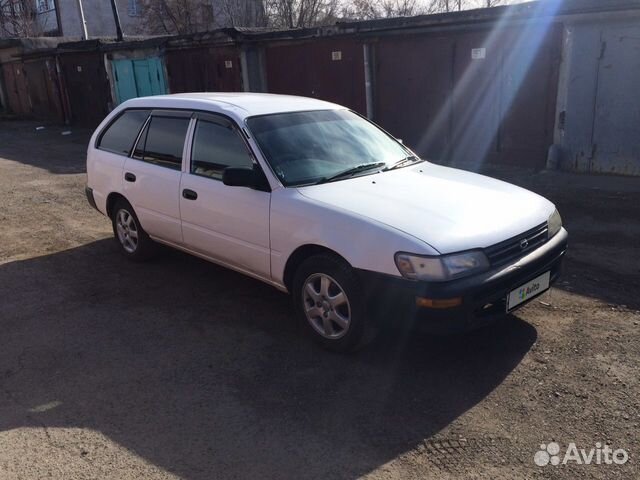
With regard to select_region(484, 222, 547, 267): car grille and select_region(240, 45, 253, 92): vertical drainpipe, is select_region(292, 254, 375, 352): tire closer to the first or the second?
select_region(484, 222, 547, 267): car grille

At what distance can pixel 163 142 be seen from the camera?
5.10 meters

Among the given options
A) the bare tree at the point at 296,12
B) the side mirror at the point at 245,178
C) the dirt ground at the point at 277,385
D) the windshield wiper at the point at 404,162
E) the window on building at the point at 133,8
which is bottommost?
the dirt ground at the point at 277,385

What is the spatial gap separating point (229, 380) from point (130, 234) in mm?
2698

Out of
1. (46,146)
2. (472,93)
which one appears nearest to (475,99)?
(472,93)

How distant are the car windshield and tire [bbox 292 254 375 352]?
700 millimetres

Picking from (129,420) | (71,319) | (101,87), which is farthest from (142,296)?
(101,87)

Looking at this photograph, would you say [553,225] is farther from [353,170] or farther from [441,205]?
[353,170]

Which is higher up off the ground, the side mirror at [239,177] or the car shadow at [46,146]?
the side mirror at [239,177]

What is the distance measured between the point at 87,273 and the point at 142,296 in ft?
3.23

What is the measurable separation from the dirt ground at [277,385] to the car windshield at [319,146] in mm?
1186

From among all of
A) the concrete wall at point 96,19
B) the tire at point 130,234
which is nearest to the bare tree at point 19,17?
the concrete wall at point 96,19

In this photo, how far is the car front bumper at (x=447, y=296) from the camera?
326 cm

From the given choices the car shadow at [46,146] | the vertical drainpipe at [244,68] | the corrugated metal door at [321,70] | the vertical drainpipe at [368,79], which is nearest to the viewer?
the vertical drainpipe at [368,79]

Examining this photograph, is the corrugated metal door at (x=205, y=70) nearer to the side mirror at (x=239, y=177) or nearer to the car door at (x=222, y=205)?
the car door at (x=222, y=205)
